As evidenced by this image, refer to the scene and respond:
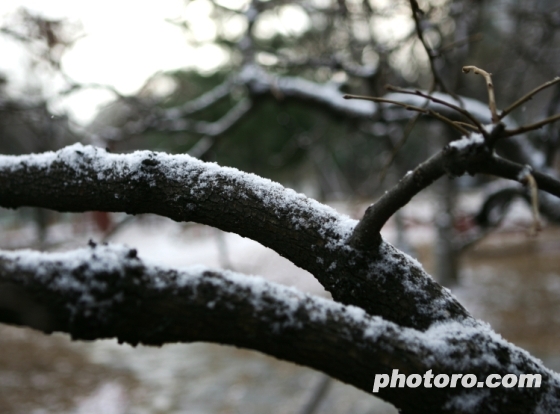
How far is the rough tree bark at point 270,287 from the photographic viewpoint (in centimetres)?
102

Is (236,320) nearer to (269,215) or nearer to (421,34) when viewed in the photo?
(269,215)

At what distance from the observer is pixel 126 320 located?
39.9 inches

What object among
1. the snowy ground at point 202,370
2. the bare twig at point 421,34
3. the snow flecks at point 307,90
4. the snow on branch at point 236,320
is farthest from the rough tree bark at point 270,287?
the snow flecks at point 307,90

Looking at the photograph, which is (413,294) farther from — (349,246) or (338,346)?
(338,346)

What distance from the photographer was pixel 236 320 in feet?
3.44

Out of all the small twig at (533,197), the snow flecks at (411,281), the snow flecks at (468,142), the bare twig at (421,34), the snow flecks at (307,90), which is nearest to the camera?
the small twig at (533,197)

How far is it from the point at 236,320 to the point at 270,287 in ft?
0.42

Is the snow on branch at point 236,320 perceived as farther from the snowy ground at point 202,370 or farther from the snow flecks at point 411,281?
the snowy ground at point 202,370

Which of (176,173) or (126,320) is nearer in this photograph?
(126,320)

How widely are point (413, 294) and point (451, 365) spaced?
247 millimetres

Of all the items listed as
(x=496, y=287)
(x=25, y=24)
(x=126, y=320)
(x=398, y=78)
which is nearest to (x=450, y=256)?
(x=496, y=287)

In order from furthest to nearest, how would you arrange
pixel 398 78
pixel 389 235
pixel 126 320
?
pixel 389 235 < pixel 398 78 < pixel 126 320

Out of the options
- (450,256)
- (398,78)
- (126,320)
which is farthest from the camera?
(450,256)

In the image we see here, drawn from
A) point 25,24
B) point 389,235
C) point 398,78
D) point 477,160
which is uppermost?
point 389,235
